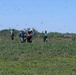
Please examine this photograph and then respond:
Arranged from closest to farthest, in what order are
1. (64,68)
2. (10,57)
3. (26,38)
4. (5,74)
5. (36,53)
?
(5,74)
(64,68)
(10,57)
(36,53)
(26,38)

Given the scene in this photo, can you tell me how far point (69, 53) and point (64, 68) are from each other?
779cm

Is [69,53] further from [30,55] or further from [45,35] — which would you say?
[45,35]

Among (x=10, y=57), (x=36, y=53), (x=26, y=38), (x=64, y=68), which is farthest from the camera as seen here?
(x=26, y=38)

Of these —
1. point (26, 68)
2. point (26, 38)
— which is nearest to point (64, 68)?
point (26, 68)

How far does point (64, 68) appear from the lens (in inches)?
615

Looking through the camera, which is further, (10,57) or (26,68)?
(10,57)

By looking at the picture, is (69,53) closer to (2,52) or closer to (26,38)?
(2,52)

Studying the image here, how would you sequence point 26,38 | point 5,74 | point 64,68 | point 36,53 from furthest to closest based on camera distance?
point 26,38
point 36,53
point 64,68
point 5,74

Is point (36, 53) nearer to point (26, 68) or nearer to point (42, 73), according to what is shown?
point (26, 68)

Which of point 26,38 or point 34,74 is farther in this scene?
point 26,38

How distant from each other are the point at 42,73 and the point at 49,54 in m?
8.60

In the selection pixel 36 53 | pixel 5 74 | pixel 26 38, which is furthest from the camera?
pixel 26 38

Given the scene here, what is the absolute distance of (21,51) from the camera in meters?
23.5

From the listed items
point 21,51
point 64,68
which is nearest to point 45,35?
point 21,51
